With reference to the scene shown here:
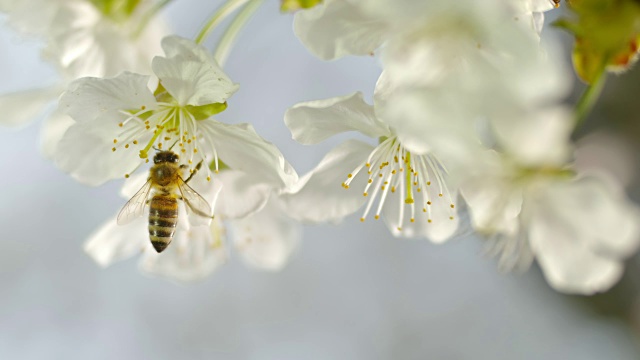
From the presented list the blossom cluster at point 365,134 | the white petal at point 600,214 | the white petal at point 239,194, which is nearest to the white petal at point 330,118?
the blossom cluster at point 365,134

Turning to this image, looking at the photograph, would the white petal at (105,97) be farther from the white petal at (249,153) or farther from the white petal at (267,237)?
the white petal at (267,237)

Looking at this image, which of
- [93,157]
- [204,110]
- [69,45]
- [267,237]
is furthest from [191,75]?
[267,237]

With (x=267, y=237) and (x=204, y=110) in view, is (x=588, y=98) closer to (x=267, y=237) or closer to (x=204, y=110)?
(x=204, y=110)

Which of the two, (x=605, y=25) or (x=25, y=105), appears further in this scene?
(x=25, y=105)

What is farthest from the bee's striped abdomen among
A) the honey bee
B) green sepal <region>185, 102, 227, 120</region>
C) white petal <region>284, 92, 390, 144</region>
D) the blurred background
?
the blurred background

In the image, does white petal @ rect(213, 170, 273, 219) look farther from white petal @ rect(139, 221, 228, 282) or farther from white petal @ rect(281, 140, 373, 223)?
white petal @ rect(139, 221, 228, 282)

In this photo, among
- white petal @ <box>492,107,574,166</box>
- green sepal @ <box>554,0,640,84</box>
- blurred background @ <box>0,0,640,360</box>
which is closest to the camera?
white petal @ <box>492,107,574,166</box>
